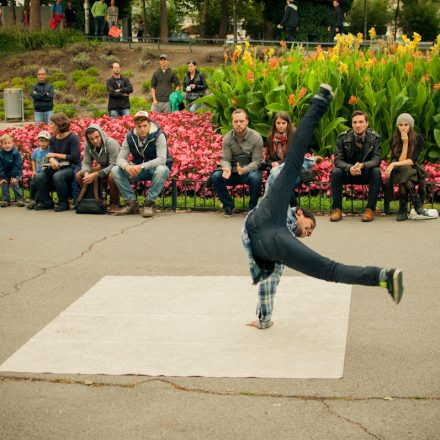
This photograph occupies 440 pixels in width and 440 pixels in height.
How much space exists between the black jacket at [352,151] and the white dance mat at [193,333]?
349cm

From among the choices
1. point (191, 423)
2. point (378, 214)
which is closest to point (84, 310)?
point (191, 423)

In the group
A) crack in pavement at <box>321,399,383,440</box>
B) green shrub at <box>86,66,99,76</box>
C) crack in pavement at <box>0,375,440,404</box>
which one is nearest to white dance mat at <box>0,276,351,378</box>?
crack in pavement at <box>0,375,440,404</box>

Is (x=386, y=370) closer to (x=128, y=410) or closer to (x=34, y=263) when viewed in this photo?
(x=128, y=410)

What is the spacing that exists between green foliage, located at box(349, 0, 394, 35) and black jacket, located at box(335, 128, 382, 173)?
144ft

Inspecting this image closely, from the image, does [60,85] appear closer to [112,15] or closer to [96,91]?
[96,91]

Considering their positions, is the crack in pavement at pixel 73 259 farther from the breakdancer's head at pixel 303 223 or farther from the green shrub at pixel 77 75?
the green shrub at pixel 77 75

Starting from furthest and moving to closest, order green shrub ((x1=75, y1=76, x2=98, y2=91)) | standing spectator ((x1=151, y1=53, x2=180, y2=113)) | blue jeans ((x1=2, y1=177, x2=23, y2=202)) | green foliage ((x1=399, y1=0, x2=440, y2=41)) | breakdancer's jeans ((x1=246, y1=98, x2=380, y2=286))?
green foliage ((x1=399, y1=0, x2=440, y2=41)) → green shrub ((x1=75, y1=76, x2=98, y2=91)) → standing spectator ((x1=151, y1=53, x2=180, y2=113)) → blue jeans ((x1=2, y1=177, x2=23, y2=202)) → breakdancer's jeans ((x1=246, y1=98, x2=380, y2=286))

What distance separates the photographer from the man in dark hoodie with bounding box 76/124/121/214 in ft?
43.2

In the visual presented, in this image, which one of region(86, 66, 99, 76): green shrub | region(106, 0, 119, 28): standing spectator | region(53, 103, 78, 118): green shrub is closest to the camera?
region(53, 103, 78, 118): green shrub

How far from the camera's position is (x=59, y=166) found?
44.7 feet

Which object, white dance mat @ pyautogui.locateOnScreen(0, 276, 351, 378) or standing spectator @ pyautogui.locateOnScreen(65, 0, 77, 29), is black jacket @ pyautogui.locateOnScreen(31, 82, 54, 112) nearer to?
white dance mat @ pyautogui.locateOnScreen(0, 276, 351, 378)

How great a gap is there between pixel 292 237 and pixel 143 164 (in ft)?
20.9

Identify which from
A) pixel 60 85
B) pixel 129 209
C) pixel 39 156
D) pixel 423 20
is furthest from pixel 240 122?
pixel 423 20

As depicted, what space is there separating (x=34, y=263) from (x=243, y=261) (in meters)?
2.19
